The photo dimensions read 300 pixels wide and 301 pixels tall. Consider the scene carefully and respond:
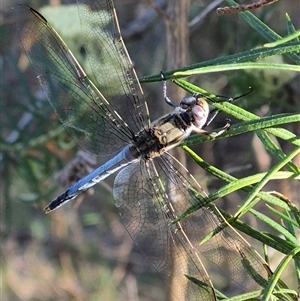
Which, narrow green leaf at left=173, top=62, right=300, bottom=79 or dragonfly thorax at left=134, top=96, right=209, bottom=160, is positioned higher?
dragonfly thorax at left=134, top=96, right=209, bottom=160

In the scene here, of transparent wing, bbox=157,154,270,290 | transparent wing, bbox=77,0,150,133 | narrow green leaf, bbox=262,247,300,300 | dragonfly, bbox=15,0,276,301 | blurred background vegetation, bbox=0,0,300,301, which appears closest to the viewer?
narrow green leaf, bbox=262,247,300,300

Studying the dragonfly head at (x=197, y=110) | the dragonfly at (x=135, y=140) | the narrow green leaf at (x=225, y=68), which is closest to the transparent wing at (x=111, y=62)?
the dragonfly at (x=135, y=140)

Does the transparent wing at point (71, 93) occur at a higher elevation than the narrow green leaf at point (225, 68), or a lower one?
higher

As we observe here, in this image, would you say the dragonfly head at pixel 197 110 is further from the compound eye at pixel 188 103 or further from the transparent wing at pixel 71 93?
the transparent wing at pixel 71 93

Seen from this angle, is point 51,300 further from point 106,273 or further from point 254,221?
point 254,221

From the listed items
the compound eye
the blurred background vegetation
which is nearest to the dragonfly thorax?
the compound eye

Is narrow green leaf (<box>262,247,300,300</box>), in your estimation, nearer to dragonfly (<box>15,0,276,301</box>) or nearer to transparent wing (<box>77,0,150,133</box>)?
dragonfly (<box>15,0,276,301</box>)

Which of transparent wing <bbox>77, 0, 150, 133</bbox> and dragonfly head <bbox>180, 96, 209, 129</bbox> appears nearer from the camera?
dragonfly head <bbox>180, 96, 209, 129</bbox>

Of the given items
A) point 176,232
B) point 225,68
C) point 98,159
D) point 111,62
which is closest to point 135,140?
point 111,62
